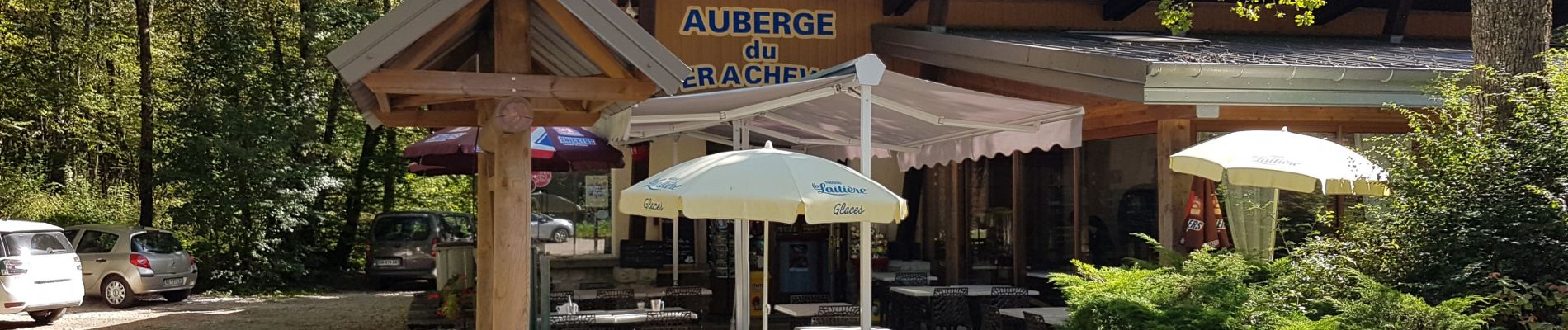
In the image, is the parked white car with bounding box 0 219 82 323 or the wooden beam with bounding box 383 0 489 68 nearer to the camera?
the wooden beam with bounding box 383 0 489 68

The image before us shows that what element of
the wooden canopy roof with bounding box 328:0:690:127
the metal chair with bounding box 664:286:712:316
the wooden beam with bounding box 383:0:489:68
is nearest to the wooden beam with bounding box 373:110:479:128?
the wooden canopy roof with bounding box 328:0:690:127

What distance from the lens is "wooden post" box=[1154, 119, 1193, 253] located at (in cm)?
892

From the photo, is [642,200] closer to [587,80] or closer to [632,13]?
[587,80]

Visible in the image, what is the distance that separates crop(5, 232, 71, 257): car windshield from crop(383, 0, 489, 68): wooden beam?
896 centimetres

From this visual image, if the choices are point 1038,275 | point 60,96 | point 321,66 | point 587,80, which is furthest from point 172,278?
point 587,80

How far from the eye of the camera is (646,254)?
13703 millimetres

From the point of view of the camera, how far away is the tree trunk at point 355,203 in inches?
835

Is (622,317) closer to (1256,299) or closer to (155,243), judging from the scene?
(1256,299)

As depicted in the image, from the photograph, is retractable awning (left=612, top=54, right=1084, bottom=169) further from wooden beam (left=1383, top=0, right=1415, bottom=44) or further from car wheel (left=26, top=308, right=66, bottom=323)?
car wheel (left=26, top=308, right=66, bottom=323)

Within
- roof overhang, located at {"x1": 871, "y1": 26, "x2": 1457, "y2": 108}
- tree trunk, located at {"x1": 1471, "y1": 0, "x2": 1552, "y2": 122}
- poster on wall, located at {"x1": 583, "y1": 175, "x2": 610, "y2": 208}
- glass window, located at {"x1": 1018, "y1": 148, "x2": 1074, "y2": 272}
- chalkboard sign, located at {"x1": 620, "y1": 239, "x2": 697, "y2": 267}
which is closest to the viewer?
tree trunk, located at {"x1": 1471, "y1": 0, "x2": 1552, "y2": 122}

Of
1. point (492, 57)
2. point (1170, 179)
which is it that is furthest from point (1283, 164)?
point (492, 57)

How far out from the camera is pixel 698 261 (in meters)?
14.2

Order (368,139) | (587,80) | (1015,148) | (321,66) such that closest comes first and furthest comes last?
(587,80) < (1015,148) < (321,66) < (368,139)

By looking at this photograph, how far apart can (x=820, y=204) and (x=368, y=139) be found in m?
17.2
